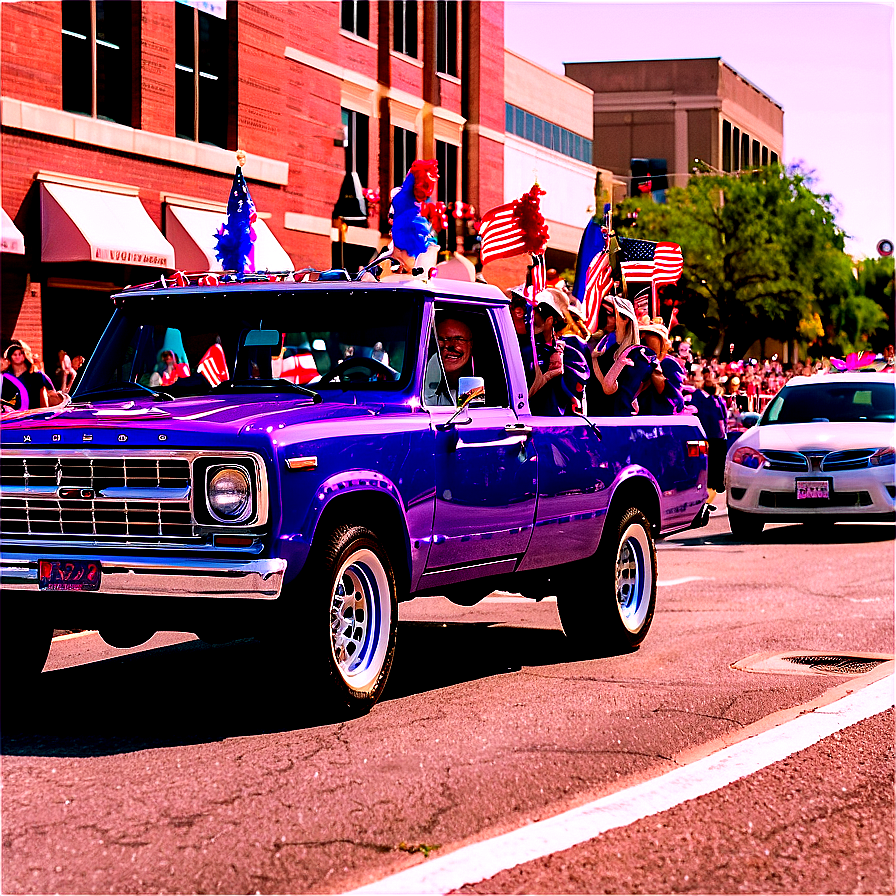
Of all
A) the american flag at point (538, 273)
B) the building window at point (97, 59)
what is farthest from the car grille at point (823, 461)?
the building window at point (97, 59)

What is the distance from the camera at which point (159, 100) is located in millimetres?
26969

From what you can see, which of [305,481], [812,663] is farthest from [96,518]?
[812,663]

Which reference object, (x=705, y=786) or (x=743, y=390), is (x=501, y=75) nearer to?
(x=743, y=390)

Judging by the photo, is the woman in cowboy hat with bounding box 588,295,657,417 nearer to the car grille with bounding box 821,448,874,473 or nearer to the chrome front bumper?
the car grille with bounding box 821,448,874,473

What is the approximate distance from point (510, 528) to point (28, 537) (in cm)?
253

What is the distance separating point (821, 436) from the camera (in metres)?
17.5

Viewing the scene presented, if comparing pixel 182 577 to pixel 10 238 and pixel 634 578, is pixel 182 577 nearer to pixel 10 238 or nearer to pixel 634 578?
pixel 634 578

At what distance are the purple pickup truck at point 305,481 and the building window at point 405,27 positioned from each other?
101 feet

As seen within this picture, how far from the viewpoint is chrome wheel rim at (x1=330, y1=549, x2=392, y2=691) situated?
728cm

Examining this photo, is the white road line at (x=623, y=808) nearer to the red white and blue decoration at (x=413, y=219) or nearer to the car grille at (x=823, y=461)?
the red white and blue decoration at (x=413, y=219)

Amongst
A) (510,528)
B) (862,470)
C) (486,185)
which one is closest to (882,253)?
(486,185)

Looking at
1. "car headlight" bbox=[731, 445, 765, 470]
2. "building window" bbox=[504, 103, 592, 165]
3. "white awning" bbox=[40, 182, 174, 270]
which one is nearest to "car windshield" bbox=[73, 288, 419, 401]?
"car headlight" bbox=[731, 445, 765, 470]

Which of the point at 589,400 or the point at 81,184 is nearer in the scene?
the point at 589,400

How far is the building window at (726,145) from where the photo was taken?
95.7 m
